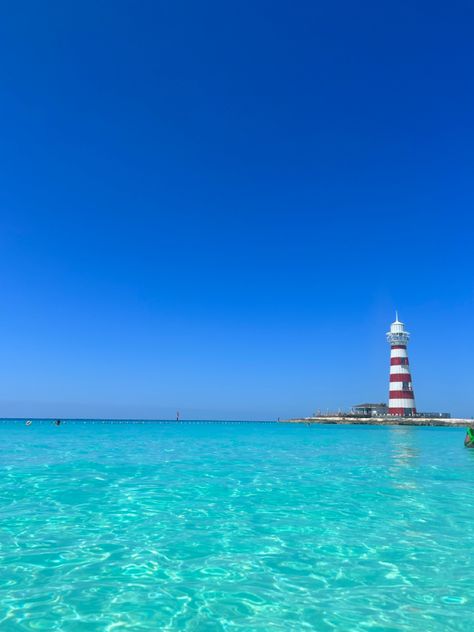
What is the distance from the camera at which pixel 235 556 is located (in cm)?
886

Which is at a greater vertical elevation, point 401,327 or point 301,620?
point 401,327

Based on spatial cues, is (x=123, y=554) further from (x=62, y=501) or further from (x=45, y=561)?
(x=62, y=501)

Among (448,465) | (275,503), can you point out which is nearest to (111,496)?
(275,503)

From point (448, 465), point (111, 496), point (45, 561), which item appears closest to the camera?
point (45, 561)

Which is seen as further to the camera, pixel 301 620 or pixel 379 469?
pixel 379 469

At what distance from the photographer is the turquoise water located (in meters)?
6.43

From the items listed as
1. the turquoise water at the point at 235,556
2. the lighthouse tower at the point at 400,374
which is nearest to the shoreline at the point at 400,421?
the lighthouse tower at the point at 400,374

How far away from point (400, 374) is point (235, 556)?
9248 centimetres

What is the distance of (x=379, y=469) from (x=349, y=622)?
17.8 meters

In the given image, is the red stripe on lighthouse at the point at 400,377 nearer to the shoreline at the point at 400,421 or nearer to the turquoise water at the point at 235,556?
the shoreline at the point at 400,421

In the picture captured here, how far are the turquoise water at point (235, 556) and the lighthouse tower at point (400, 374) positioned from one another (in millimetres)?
80037

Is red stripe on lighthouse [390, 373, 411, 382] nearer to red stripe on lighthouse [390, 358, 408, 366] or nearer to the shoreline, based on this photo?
red stripe on lighthouse [390, 358, 408, 366]

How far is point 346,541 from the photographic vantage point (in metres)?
9.95

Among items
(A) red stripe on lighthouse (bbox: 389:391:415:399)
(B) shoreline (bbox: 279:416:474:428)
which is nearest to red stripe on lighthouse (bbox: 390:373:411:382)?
(A) red stripe on lighthouse (bbox: 389:391:415:399)
